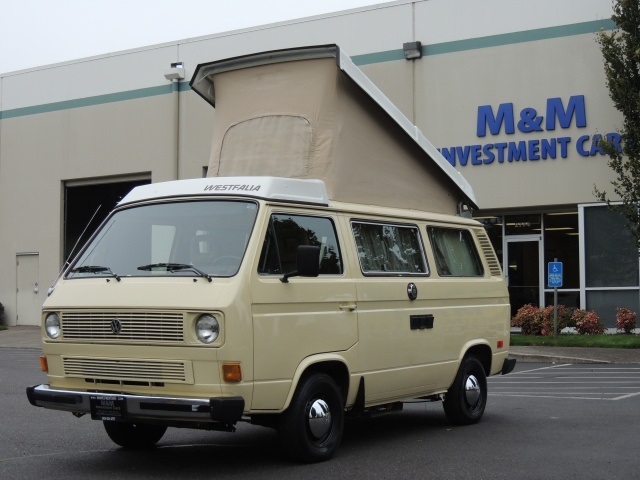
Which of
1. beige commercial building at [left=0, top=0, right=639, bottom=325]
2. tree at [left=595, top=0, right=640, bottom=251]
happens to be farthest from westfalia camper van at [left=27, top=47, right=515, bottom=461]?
tree at [left=595, top=0, right=640, bottom=251]

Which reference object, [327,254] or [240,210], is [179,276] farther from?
[327,254]

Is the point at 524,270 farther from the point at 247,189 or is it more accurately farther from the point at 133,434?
the point at 247,189

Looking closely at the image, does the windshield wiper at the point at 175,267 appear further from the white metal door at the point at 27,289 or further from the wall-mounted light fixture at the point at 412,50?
the white metal door at the point at 27,289

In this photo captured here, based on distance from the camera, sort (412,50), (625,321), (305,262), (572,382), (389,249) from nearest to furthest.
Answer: (305,262) < (389,249) < (572,382) < (625,321) < (412,50)

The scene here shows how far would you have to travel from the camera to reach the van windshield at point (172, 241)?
25.9 feet

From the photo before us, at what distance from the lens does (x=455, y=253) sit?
10617 millimetres

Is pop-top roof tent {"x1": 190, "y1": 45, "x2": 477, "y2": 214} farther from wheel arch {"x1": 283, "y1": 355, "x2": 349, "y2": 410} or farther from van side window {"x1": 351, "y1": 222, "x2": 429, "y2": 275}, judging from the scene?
wheel arch {"x1": 283, "y1": 355, "x2": 349, "y2": 410}

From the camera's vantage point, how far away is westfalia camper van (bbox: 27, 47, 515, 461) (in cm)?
747

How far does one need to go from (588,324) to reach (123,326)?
17.6 m

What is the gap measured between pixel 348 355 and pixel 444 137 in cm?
1864

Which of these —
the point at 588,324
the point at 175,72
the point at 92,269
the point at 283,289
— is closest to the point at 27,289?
the point at 175,72

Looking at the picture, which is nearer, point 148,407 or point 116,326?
point 148,407

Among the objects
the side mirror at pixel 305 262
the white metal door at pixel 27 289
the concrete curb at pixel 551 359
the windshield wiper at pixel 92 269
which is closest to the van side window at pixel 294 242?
the side mirror at pixel 305 262

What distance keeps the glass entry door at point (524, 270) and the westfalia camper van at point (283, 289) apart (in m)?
15.5
